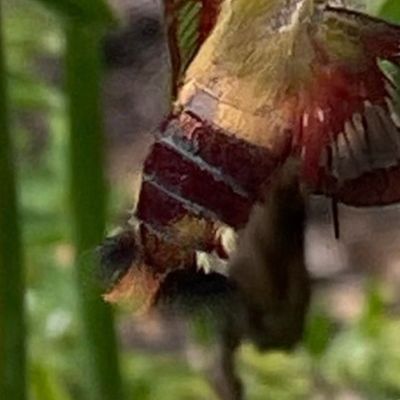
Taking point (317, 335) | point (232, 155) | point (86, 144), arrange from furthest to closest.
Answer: point (317, 335) < point (86, 144) < point (232, 155)

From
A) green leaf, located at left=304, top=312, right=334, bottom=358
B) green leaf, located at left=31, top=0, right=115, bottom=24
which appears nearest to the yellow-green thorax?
green leaf, located at left=31, top=0, right=115, bottom=24

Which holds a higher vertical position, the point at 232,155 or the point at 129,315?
the point at 232,155

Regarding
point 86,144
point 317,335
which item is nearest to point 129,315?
point 86,144

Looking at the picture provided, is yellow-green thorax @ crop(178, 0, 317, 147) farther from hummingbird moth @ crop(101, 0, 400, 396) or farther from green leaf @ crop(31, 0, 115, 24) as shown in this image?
green leaf @ crop(31, 0, 115, 24)

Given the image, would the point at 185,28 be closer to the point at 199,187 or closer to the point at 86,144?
the point at 199,187

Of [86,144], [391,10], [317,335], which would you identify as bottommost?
[317,335]

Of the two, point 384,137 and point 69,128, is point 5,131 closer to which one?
point 69,128
